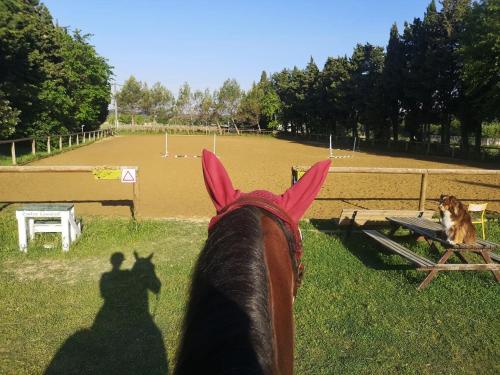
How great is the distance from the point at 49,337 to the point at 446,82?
96.9 ft

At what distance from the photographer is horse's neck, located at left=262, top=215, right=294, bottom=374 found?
0.89m

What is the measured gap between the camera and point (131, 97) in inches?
3679

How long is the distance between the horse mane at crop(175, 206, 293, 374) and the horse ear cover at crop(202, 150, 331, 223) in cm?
40

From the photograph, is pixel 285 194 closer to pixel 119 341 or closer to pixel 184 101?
pixel 119 341

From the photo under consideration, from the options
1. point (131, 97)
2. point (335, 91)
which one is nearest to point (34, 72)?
point (335, 91)

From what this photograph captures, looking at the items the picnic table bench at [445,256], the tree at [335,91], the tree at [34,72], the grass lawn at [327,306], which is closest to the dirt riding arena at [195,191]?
the grass lawn at [327,306]

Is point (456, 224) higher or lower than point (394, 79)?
lower

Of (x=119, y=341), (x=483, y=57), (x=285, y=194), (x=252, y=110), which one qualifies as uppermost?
(x=483, y=57)

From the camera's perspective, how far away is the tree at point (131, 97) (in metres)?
93.1

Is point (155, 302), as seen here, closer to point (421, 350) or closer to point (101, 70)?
point (421, 350)

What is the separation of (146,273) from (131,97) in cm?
9478

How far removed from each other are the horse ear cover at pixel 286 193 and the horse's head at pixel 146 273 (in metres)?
3.36

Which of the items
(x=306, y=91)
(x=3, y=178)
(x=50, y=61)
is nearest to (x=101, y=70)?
(x=50, y=61)

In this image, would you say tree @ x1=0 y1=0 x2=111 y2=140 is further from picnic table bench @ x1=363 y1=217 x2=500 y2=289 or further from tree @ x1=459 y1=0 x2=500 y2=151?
tree @ x1=459 y1=0 x2=500 y2=151
